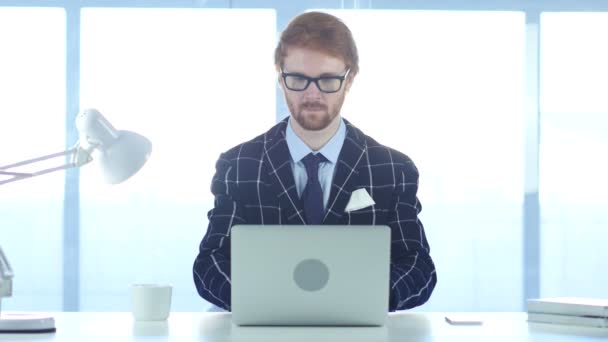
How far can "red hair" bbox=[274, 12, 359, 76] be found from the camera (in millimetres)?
2930

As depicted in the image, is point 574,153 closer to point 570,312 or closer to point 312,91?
point 312,91

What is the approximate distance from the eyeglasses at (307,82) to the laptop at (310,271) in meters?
0.81

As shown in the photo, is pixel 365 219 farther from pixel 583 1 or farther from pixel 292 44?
pixel 583 1

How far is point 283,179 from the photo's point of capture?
9.57 ft

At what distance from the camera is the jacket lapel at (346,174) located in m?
2.88

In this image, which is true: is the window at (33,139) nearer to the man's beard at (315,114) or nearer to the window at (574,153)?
the man's beard at (315,114)

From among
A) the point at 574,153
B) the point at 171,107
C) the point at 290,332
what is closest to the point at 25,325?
the point at 290,332

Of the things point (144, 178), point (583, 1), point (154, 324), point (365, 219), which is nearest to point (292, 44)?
point (365, 219)

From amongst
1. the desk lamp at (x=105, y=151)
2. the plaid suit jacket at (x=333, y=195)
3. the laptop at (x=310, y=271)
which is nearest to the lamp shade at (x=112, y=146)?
the desk lamp at (x=105, y=151)

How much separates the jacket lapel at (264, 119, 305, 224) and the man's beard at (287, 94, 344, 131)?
0.34 feet

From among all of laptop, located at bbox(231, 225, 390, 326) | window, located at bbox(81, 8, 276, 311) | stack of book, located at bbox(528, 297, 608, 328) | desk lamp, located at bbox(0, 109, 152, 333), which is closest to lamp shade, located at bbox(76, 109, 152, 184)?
desk lamp, located at bbox(0, 109, 152, 333)

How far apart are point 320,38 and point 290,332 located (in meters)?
1.14

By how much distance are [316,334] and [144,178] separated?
3019 millimetres

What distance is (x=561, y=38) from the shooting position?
498cm
